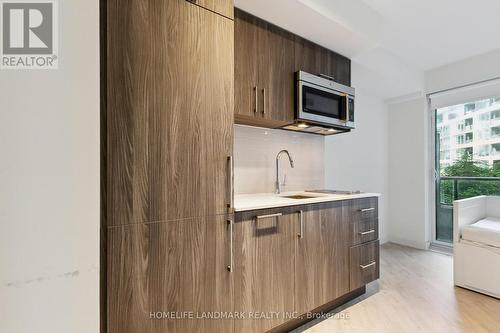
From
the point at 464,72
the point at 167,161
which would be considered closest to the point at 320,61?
the point at 167,161

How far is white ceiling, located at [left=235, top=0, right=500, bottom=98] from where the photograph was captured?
1.93 m

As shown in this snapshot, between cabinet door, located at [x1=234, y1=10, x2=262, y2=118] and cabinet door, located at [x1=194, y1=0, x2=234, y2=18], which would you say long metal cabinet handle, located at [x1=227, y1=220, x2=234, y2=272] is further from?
cabinet door, located at [x1=194, y1=0, x2=234, y2=18]

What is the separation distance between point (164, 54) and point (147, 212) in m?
0.77

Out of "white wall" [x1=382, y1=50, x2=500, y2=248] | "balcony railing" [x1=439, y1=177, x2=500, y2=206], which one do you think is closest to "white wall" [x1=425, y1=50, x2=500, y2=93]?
"white wall" [x1=382, y1=50, x2=500, y2=248]

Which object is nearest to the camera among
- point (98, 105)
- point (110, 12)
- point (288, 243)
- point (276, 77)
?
point (98, 105)

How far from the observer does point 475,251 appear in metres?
2.42

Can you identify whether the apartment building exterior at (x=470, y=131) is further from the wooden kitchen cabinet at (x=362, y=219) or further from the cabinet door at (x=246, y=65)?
the cabinet door at (x=246, y=65)

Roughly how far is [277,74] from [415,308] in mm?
2217

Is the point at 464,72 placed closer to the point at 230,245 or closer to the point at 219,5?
the point at 219,5

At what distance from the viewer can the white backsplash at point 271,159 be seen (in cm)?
233

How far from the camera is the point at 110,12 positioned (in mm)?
1135
